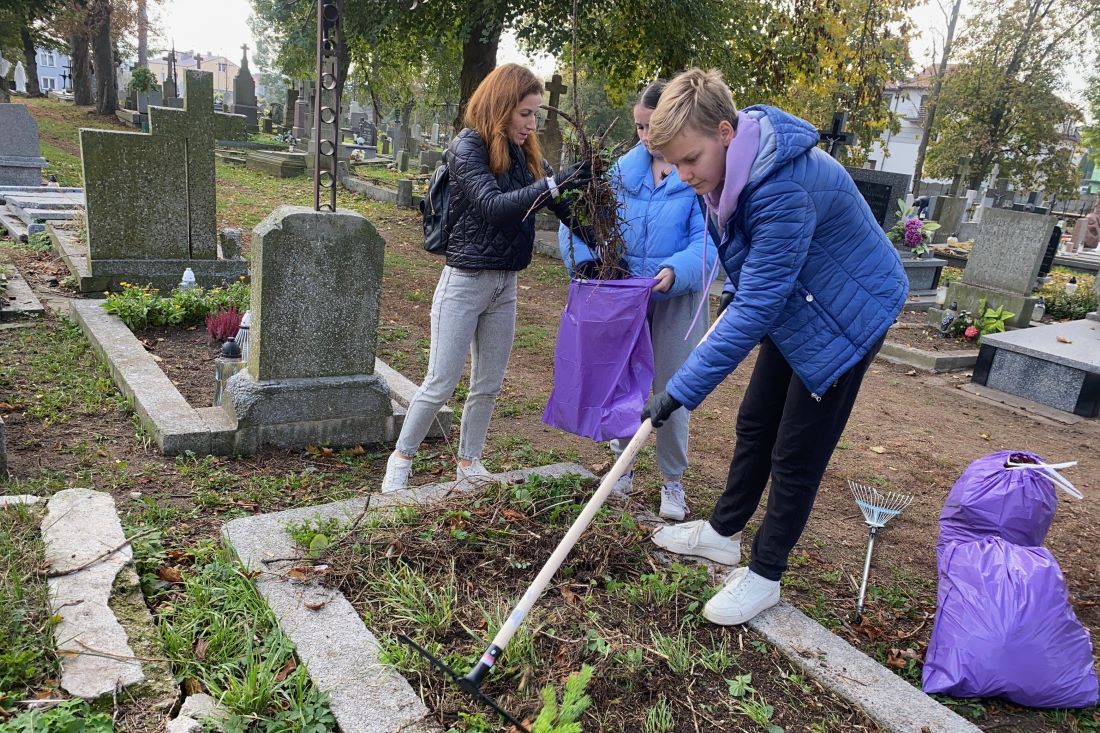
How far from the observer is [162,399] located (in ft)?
12.9

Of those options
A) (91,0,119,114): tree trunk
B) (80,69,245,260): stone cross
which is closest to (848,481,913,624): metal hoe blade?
(80,69,245,260): stone cross

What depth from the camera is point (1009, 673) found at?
7.86 ft

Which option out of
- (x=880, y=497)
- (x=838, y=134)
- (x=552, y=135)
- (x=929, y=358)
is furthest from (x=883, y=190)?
(x=880, y=497)

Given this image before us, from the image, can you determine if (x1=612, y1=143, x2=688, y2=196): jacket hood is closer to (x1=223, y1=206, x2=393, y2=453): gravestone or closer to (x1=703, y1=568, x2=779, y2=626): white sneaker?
(x1=223, y1=206, x2=393, y2=453): gravestone

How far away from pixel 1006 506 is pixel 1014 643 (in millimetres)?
520

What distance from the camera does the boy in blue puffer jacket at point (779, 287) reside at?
212 cm

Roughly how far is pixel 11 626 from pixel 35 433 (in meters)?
2.06

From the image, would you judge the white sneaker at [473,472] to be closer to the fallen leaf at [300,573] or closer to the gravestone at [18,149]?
the fallen leaf at [300,573]

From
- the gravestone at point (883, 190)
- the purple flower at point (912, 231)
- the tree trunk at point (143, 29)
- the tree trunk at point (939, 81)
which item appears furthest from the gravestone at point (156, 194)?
the tree trunk at point (143, 29)

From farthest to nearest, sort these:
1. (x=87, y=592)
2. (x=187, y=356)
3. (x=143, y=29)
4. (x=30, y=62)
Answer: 1. (x=143, y=29)
2. (x=30, y=62)
3. (x=187, y=356)
4. (x=87, y=592)

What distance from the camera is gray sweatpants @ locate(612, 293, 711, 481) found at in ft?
10.6

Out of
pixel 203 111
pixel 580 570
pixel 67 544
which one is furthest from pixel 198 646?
pixel 203 111

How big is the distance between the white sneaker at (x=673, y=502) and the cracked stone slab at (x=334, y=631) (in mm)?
1024

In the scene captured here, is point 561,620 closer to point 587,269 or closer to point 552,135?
point 587,269
